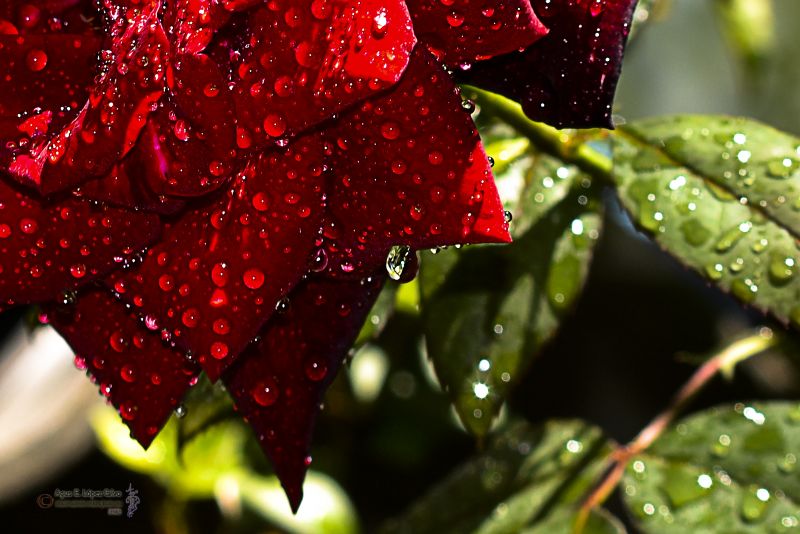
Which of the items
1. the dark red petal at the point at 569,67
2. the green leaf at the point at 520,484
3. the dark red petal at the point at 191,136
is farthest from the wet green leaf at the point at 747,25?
the dark red petal at the point at 191,136

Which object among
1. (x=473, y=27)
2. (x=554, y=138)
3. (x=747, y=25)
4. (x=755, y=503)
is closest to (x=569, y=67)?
(x=473, y=27)

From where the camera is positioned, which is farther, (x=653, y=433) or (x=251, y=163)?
(x=653, y=433)

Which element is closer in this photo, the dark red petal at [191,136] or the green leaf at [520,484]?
the dark red petal at [191,136]

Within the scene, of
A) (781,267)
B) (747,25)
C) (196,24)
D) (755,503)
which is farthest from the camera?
(747,25)

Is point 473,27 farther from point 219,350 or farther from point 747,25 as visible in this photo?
point 747,25

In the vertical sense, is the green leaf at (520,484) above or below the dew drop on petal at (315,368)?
below

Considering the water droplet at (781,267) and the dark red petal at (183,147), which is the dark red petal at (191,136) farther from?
the water droplet at (781,267)
